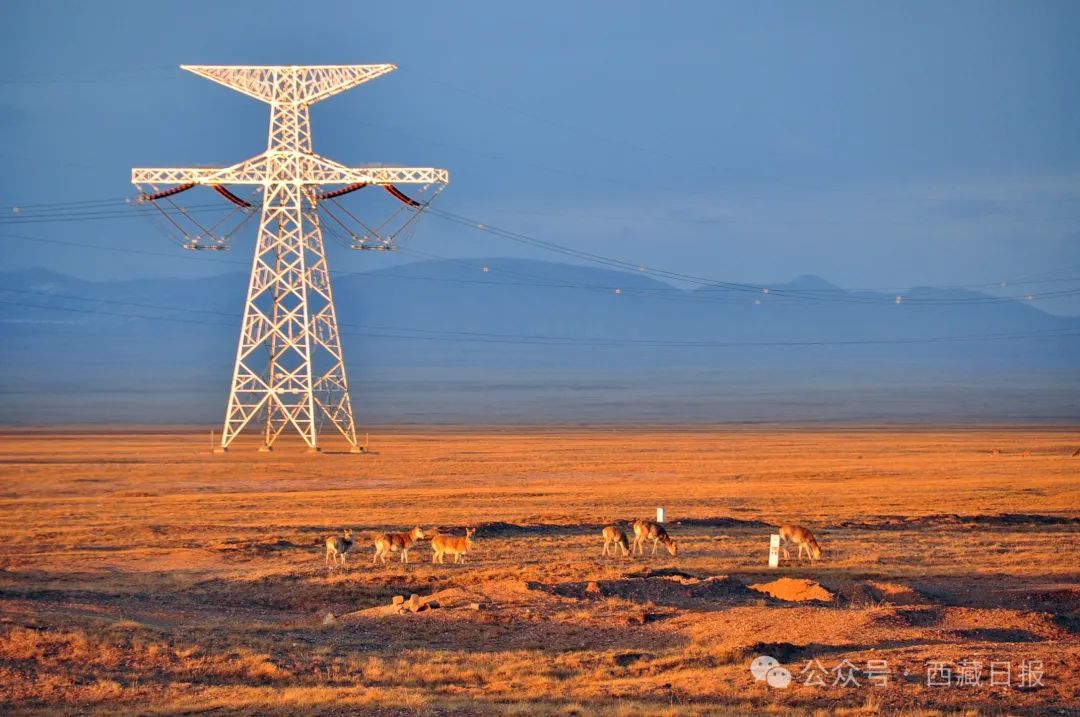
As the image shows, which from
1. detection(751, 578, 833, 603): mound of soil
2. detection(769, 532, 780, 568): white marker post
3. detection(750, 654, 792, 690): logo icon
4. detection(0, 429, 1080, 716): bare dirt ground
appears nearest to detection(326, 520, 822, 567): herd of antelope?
detection(0, 429, 1080, 716): bare dirt ground

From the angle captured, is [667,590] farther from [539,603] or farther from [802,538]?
[802,538]

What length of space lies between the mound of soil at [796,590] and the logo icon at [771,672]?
493cm

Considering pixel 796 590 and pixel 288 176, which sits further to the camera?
pixel 288 176

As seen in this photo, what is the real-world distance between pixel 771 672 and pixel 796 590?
5937 mm

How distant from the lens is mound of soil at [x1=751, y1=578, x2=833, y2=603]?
68.2 ft

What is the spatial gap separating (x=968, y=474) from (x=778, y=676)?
3963 centimetres

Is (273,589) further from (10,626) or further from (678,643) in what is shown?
(678,643)

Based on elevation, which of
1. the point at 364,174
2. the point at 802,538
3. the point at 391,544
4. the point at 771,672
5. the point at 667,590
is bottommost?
the point at 771,672

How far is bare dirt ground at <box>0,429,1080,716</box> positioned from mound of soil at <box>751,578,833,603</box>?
6 cm

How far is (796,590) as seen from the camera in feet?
69.4

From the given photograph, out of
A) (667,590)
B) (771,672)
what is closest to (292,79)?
(667,590)

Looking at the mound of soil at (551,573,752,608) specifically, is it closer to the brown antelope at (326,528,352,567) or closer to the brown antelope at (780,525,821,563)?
the brown antelope at (780,525,821,563)

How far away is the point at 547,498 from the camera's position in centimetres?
4172

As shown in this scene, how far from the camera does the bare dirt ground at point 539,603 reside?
48.9ft
